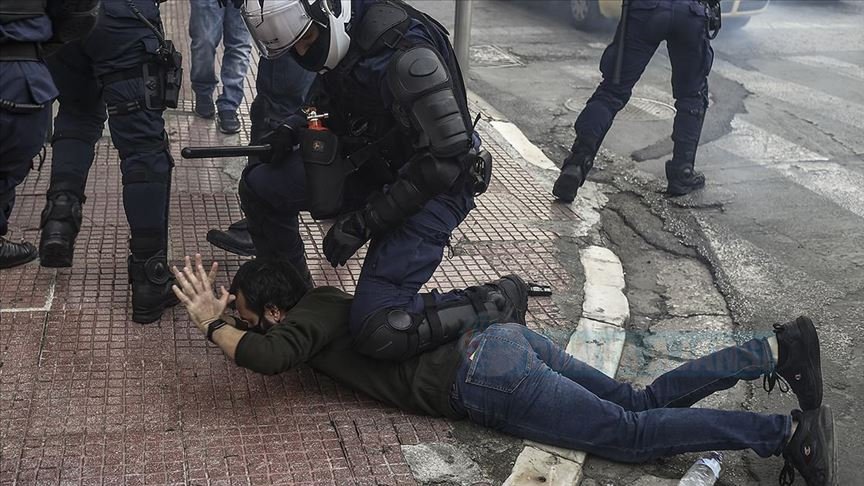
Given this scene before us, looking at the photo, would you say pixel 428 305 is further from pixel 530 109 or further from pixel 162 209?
pixel 530 109

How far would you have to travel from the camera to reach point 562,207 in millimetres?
5941

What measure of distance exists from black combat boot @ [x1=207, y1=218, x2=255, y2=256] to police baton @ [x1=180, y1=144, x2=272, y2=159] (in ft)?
3.14

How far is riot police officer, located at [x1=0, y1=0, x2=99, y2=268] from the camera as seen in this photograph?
3064 millimetres

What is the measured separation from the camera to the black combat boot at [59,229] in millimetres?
4277

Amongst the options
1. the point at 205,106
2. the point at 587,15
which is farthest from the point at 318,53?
the point at 587,15

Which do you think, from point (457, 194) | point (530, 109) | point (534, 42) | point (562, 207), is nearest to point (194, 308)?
point (457, 194)

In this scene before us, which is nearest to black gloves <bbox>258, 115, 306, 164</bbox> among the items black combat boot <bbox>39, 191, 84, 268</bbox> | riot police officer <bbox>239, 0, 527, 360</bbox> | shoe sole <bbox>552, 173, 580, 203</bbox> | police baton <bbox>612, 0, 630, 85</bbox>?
riot police officer <bbox>239, 0, 527, 360</bbox>

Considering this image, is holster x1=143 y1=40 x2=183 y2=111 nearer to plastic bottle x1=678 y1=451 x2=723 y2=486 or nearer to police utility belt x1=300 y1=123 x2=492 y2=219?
police utility belt x1=300 y1=123 x2=492 y2=219

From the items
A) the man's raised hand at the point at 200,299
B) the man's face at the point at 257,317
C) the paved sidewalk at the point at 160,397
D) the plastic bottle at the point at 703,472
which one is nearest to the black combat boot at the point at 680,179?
the paved sidewalk at the point at 160,397

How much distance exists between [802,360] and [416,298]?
139cm

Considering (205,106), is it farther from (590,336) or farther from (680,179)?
(590,336)

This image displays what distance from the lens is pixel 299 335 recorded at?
3.31 m

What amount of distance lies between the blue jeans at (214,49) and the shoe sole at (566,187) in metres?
2.36

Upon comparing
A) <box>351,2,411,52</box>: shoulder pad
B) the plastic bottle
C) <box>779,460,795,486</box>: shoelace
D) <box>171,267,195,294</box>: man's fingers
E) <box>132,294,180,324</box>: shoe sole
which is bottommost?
<box>132,294,180,324</box>: shoe sole
